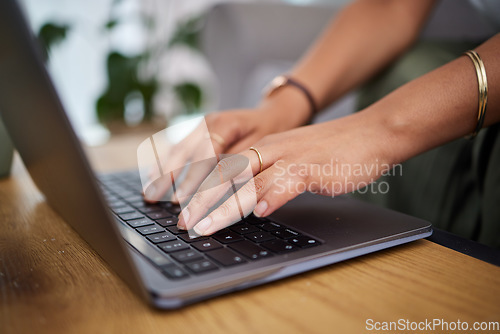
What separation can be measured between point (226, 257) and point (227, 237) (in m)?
0.04

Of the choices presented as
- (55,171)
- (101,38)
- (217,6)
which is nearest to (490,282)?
(55,171)

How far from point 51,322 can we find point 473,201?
60 cm

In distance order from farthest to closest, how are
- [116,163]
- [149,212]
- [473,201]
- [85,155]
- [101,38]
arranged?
[101,38] → [116,163] → [473,201] → [149,212] → [85,155]

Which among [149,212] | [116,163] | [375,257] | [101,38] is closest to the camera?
[375,257]

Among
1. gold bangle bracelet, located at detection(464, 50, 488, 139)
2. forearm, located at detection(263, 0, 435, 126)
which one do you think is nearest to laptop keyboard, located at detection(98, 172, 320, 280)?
gold bangle bracelet, located at detection(464, 50, 488, 139)

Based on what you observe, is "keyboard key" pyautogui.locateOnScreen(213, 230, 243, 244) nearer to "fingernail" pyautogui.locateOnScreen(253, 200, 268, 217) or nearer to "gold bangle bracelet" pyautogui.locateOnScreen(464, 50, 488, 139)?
"fingernail" pyautogui.locateOnScreen(253, 200, 268, 217)

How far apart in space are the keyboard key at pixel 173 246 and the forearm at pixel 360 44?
1.68 ft

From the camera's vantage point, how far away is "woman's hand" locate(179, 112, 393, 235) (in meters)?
0.39

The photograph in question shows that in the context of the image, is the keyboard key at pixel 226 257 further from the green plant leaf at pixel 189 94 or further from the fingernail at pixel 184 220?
the green plant leaf at pixel 189 94

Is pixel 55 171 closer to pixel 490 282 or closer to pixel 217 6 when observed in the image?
pixel 490 282

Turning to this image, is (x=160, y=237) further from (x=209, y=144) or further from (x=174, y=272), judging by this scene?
(x=209, y=144)

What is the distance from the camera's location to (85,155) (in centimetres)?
25

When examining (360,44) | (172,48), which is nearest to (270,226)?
(360,44)

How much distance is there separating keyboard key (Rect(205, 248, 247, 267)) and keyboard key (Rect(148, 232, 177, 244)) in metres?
0.05
